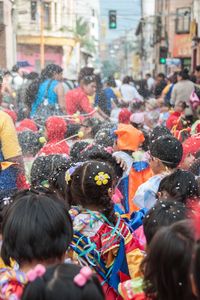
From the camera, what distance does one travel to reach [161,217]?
8.83ft

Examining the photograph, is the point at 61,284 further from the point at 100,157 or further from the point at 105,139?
the point at 105,139

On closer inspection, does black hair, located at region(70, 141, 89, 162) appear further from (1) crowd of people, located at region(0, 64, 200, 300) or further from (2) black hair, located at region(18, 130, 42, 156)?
(2) black hair, located at region(18, 130, 42, 156)

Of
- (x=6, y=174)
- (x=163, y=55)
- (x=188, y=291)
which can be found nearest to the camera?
(x=188, y=291)

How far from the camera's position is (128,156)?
16.6ft

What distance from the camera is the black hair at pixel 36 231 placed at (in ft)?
7.77

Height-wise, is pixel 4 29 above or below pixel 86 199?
above

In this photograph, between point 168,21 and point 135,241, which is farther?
point 168,21

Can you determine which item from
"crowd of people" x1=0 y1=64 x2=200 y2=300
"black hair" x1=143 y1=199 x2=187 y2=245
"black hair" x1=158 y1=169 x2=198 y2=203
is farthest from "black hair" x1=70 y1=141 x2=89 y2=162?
"black hair" x1=143 y1=199 x2=187 y2=245

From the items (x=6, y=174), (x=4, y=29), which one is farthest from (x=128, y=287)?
(x=4, y=29)

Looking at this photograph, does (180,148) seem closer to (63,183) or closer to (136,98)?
(63,183)

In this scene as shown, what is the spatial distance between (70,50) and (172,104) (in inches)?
1056

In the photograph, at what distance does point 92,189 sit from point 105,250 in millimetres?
373

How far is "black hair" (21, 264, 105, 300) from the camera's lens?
1740mm

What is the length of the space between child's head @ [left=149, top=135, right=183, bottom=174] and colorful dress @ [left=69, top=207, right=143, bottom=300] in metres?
1.27
